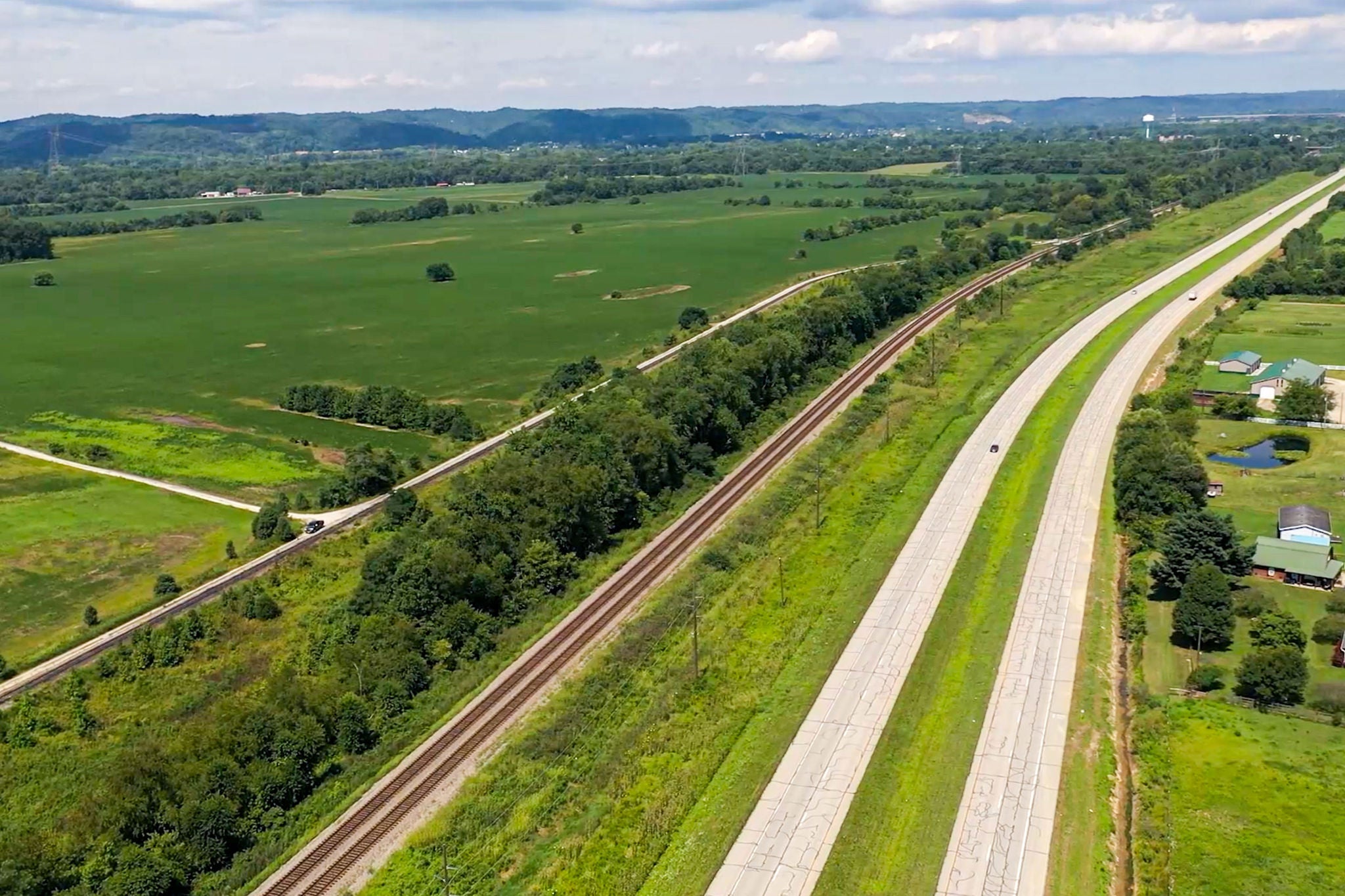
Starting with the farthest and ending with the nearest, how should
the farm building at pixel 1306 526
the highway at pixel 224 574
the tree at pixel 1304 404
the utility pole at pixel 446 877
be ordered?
the tree at pixel 1304 404 < the farm building at pixel 1306 526 < the highway at pixel 224 574 < the utility pole at pixel 446 877

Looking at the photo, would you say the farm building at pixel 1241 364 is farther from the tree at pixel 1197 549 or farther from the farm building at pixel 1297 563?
the tree at pixel 1197 549

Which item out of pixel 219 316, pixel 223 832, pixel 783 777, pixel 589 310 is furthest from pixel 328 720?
pixel 219 316

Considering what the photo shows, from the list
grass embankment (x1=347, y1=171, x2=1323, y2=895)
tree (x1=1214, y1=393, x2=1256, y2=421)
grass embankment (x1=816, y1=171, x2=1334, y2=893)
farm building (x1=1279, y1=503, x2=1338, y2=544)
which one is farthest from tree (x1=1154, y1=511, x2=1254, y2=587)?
tree (x1=1214, y1=393, x2=1256, y2=421)

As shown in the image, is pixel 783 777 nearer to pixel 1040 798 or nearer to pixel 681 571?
pixel 1040 798

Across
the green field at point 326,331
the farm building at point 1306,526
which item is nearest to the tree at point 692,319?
the green field at point 326,331

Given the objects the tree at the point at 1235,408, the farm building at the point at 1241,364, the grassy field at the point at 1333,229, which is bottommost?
the tree at the point at 1235,408

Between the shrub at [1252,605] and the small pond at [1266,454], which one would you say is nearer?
the shrub at [1252,605]

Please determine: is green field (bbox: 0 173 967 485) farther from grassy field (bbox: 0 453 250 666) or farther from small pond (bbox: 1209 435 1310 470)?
small pond (bbox: 1209 435 1310 470)

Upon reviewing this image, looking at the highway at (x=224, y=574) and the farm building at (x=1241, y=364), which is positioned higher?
the farm building at (x=1241, y=364)

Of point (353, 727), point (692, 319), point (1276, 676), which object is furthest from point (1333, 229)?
point (353, 727)
